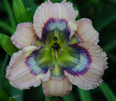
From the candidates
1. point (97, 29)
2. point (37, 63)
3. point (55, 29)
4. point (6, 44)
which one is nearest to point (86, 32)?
point (55, 29)

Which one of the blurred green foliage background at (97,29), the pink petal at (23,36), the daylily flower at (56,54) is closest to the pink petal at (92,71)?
the daylily flower at (56,54)

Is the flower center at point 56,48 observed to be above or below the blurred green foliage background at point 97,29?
above

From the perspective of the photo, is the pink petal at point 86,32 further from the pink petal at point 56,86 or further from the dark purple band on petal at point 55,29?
the pink petal at point 56,86

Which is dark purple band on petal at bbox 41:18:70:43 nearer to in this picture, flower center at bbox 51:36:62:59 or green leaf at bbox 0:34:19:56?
flower center at bbox 51:36:62:59

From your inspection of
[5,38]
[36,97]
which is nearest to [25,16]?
[5,38]

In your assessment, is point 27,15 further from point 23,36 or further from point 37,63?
point 37,63

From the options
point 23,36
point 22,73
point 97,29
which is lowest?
point 97,29
